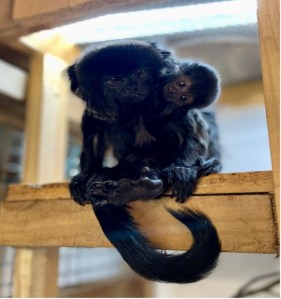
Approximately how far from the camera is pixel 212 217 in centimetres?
56

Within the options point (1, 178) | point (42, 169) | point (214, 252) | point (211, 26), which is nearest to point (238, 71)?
point (211, 26)

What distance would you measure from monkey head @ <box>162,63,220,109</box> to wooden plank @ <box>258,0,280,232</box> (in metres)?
0.14

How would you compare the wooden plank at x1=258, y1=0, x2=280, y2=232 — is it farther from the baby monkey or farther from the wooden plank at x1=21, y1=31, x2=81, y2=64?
the wooden plank at x1=21, y1=31, x2=81, y2=64

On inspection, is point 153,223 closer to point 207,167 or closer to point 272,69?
point 207,167

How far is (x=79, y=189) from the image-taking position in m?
0.66

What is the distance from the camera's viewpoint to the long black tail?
1.76ft

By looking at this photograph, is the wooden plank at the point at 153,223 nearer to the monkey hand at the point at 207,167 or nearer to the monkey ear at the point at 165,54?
the monkey hand at the point at 207,167

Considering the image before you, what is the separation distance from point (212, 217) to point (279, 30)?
0.94ft

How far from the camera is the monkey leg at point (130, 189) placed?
1.70 ft

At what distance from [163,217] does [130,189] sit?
4.0 inches

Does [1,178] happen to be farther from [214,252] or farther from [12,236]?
[214,252]

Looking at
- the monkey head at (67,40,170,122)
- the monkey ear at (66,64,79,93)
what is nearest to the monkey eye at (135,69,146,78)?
the monkey head at (67,40,170,122)

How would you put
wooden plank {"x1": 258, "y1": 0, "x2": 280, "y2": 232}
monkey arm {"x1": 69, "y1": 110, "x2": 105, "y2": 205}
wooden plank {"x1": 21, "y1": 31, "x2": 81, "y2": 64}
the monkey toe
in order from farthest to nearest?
wooden plank {"x1": 21, "y1": 31, "x2": 81, "y2": 64} → monkey arm {"x1": 69, "y1": 110, "x2": 105, "y2": 205} → the monkey toe → wooden plank {"x1": 258, "y1": 0, "x2": 280, "y2": 232}

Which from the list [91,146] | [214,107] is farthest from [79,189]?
[214,107]
